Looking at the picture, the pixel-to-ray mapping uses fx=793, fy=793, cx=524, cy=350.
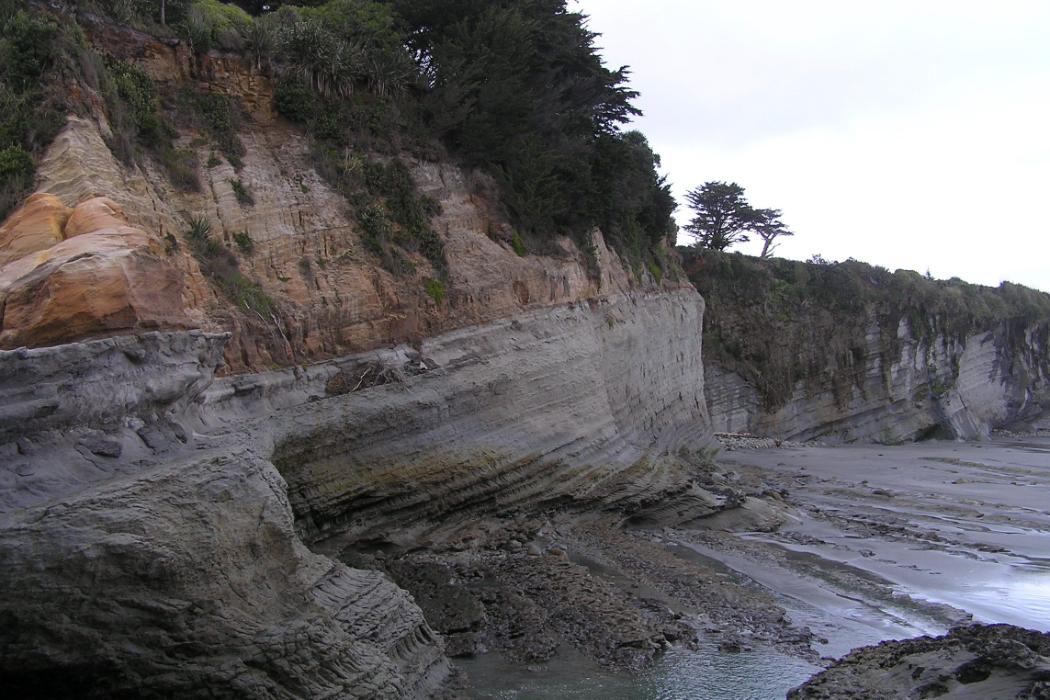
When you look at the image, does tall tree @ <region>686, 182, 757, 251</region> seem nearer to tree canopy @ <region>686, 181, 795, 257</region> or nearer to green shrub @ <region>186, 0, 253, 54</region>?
tree canopy @ <region>686, 181, 795, 257</region>

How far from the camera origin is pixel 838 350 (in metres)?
39.2

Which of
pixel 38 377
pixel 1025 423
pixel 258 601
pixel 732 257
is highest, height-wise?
pixel 732 257

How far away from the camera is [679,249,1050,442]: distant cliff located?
121ft

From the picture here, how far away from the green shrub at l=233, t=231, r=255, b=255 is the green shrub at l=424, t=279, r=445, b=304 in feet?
8.91

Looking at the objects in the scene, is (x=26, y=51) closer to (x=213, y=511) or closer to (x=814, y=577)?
(x=213, y=511)

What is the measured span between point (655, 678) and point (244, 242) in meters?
7.35

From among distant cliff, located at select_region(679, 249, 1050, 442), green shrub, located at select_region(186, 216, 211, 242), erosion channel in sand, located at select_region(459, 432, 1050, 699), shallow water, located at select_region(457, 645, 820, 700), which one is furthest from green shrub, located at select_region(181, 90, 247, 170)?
distant cliff, located at select_region(679, 249, 1050, 442)

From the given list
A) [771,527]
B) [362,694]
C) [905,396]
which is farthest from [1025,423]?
[362,694]

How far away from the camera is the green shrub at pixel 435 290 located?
12.2 metres

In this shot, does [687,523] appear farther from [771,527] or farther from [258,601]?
[258,601]

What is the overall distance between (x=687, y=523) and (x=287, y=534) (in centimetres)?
966

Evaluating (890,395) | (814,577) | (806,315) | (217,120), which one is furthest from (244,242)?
(890,395)

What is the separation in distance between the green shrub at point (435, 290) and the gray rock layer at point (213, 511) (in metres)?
1.36

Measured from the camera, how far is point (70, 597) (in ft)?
15.9
